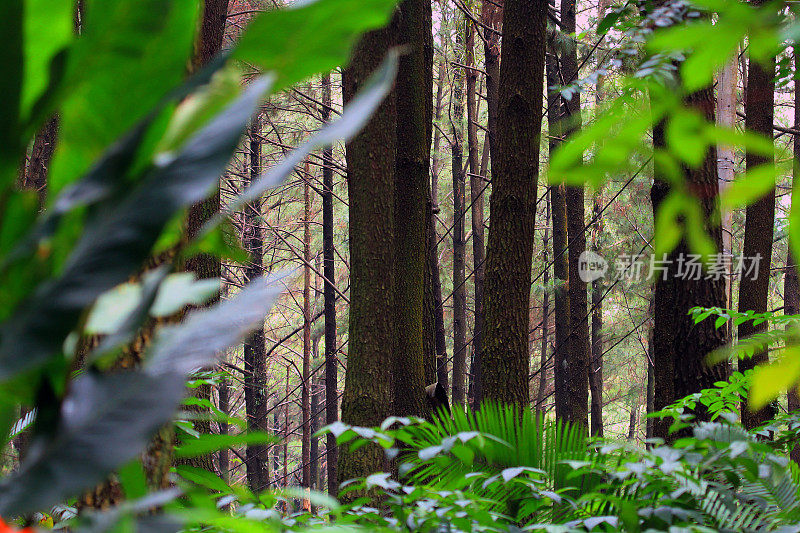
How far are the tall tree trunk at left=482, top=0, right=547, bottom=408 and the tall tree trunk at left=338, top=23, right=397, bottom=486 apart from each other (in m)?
1.10

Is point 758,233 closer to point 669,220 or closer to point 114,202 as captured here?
point 669,220

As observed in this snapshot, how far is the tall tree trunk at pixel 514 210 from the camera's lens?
15.8ft

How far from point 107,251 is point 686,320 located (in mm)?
4296

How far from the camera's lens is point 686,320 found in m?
4.10

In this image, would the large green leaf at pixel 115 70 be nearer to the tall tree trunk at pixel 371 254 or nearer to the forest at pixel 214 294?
the forest at pixel 214 294

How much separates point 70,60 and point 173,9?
0.08 meters

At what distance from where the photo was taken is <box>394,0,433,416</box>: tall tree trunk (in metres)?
4.60

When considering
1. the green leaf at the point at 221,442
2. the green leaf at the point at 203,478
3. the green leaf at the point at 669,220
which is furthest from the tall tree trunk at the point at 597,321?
the green leaf at the point at 669,220

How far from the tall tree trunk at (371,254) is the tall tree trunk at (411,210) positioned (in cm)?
50

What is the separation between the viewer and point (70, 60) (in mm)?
426

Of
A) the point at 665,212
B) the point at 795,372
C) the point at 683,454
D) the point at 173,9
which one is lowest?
the point at 683,454

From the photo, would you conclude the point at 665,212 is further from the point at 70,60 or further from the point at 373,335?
the point at 373,335

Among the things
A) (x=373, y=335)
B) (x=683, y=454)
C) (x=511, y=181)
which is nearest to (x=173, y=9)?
(x=683, y=454)
